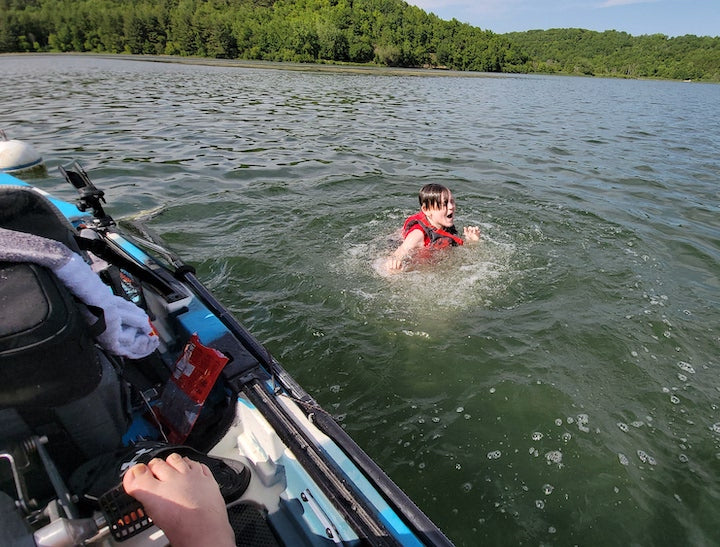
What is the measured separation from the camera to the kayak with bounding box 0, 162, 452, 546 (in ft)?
4.53

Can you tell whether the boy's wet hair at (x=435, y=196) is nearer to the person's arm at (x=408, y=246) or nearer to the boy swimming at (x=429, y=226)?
the boy swimming at (x=429, y=226)

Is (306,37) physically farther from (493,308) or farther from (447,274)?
(493,308)

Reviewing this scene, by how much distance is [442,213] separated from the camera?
17.0ft

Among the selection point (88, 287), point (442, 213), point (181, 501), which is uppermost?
point (88, 287)

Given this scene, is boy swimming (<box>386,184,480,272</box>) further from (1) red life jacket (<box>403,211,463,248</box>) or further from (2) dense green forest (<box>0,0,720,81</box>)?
(2) dense green forest (<box>0,0,720,81</box>)

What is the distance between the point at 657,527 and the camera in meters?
2.58

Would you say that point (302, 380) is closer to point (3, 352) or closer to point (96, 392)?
point (96, 392)

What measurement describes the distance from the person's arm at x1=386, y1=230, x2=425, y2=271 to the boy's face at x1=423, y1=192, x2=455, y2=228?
0.26 meters

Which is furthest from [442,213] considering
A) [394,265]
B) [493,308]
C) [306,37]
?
[306,37]

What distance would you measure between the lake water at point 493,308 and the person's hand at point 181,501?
1.74 meters

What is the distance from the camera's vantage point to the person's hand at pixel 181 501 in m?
1.31

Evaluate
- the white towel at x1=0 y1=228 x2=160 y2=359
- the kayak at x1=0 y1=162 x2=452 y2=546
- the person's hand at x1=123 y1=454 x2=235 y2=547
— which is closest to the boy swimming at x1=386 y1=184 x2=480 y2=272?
the kayak at x1=0 y1=162 x2=452 y2=546

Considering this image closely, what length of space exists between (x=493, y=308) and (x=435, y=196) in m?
1.52

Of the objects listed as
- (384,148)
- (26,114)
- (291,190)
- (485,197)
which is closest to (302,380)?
(291,190)
